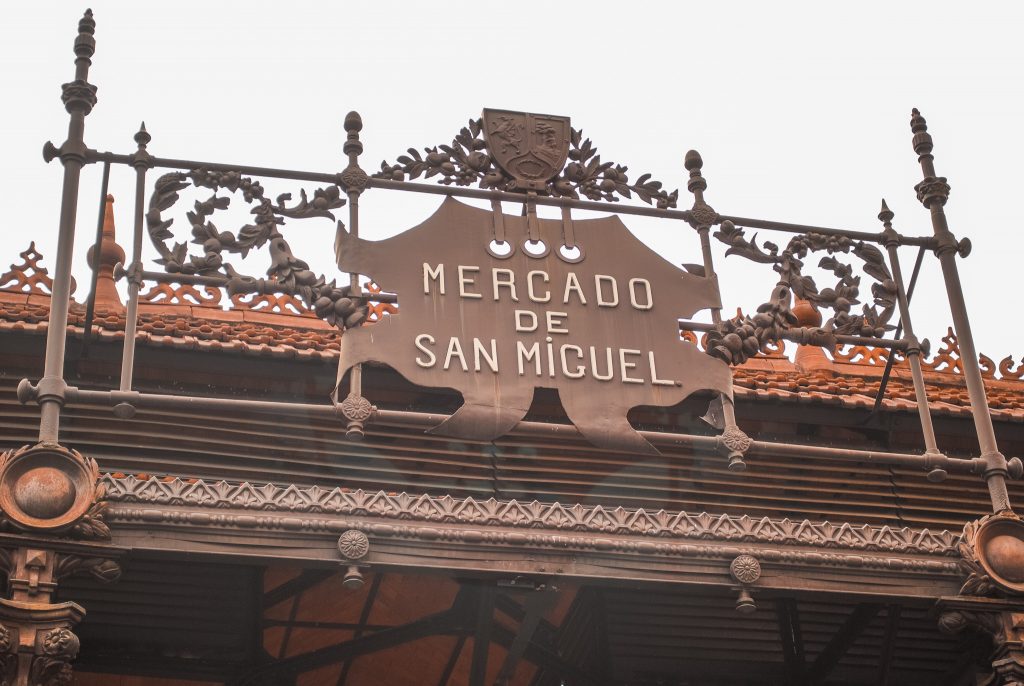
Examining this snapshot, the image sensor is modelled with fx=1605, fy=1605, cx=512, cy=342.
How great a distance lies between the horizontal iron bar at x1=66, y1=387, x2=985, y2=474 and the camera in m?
9.17

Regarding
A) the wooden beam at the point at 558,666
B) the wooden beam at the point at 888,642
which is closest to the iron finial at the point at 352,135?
the wooden beam at the point at 558,666

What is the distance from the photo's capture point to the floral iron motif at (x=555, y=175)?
10688mm

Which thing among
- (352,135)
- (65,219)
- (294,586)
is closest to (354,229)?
(352,135)

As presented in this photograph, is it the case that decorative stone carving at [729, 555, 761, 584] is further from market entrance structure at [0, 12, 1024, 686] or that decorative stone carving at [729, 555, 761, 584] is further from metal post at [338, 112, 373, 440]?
metal post at [338, 112, 373, 440]

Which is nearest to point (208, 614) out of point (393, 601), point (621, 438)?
point (393, 601)

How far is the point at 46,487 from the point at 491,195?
3639mm

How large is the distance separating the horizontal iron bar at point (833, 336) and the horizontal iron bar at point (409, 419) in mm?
805

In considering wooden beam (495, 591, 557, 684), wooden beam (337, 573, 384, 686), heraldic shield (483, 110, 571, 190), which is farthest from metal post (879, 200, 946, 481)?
wooden beam (337, 573, 384, 686)

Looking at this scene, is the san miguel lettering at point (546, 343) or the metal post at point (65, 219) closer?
the metal post at point (65, 219)

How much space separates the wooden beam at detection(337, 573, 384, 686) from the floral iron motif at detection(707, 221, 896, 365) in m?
3.19

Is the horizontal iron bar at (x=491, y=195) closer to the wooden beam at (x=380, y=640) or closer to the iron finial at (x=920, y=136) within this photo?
the iron finial at (x=920, y=136)

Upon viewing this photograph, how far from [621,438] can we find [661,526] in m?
0.77

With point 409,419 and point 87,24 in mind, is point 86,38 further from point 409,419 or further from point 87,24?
point 409,419

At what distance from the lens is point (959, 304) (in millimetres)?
10805
